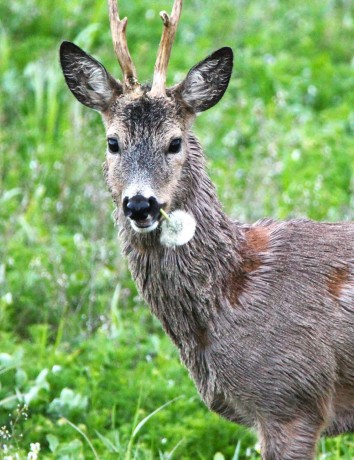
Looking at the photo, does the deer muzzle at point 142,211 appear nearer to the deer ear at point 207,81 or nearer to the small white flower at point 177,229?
the small white flower at point 177,229

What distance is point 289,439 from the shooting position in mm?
5395

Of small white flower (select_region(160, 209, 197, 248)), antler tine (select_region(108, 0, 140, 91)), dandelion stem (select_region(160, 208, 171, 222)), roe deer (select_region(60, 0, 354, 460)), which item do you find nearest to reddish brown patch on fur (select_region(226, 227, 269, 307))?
roe deer (select_region(60, 0, 354, 460))

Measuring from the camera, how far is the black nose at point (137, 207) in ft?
16.9

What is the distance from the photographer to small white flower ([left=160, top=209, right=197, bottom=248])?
5.48 metres

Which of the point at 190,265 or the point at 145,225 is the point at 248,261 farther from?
the point at 145,225

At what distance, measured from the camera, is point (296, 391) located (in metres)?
5.41

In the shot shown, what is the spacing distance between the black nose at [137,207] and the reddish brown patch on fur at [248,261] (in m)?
0.65

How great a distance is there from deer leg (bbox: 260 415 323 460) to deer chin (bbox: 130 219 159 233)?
105 cm

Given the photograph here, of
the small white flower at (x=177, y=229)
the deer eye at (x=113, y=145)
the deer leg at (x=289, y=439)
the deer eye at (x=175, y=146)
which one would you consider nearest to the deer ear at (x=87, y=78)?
the deer eye at (x=113, y=145)

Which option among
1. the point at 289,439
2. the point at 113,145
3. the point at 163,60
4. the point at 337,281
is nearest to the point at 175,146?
the point at 113,145

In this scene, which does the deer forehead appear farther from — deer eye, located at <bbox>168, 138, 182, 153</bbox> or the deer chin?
the deer chin

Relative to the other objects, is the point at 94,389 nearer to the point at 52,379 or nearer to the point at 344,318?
the point at 52,379

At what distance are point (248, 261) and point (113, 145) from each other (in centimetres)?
87

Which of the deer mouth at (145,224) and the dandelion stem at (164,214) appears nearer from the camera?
the deer mouth at (145,224)
